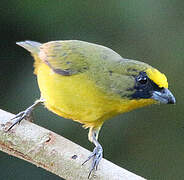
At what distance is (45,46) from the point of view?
4.71m

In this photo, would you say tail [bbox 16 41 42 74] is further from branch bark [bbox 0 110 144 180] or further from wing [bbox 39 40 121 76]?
branch bark [bbox 0 110 144 180]

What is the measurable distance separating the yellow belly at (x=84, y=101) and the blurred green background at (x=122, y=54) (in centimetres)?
111

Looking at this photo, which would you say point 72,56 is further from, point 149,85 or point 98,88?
point 149,85

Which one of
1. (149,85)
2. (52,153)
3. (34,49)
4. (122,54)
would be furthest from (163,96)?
(122,54)

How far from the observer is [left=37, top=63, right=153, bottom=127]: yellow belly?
13.1ft

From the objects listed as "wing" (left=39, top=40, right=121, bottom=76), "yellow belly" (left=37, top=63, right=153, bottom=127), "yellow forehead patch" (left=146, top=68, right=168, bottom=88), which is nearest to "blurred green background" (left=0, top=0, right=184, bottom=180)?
"wing" (left=39, top=40, right=121, bottom=76)

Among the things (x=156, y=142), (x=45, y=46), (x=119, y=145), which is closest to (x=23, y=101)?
(x=45, y=46)

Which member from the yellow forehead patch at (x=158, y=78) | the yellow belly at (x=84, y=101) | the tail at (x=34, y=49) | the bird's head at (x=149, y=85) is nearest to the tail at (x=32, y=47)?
the tail at (x=34, y=49)

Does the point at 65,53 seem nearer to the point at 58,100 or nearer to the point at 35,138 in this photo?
the point at 58,100

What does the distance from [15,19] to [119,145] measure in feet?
5.53

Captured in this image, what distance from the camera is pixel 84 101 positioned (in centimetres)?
399

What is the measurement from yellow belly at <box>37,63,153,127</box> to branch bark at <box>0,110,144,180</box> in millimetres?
434

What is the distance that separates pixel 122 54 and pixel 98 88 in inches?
57.3

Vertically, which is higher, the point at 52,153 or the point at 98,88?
the point at 98,88
